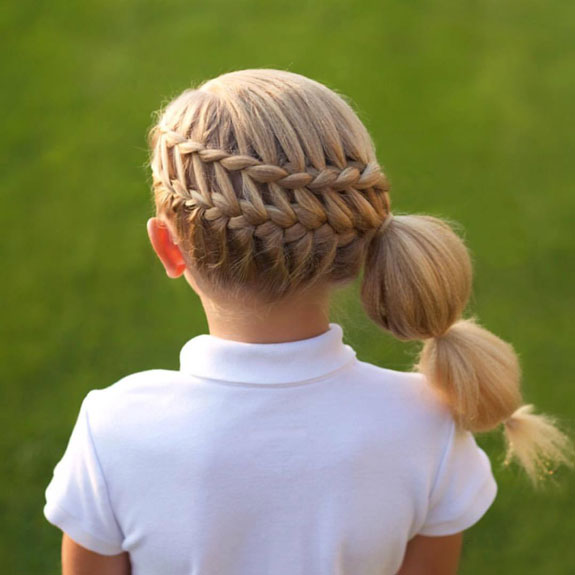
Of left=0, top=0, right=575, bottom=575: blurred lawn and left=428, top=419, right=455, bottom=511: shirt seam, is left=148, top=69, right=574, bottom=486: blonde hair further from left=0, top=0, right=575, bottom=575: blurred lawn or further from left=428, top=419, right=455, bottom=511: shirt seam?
left=0, top=0, right=575, bottom=575: blurred lawn

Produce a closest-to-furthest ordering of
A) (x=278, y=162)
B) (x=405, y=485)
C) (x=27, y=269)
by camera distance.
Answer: (x=278, y=162) < (x=405, y=485) < (x=27, y=269)

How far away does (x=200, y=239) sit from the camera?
114 centimetres

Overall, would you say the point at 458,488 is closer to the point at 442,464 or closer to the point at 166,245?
the point at 442,464

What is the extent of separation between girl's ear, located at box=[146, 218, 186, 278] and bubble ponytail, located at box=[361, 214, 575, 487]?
0.85 ft

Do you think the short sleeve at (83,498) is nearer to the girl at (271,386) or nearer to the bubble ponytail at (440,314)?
the girl at (271,386)

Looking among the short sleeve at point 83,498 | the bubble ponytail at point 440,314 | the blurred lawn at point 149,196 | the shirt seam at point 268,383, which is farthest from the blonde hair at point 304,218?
the blurred lawn at point 149,196

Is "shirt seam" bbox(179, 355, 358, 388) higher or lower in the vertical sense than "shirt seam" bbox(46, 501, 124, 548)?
higher

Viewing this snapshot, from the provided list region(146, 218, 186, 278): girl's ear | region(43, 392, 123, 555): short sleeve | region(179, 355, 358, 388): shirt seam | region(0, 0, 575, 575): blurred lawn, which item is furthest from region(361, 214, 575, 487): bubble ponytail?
region(0, 0, 575, 575): blurred lawn

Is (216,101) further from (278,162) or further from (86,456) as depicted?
(86,456)

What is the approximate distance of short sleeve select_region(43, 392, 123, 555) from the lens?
115 cm

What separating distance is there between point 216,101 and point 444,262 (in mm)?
370

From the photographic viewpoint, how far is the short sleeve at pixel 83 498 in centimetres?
115

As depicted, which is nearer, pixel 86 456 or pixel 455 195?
pixel 86 456

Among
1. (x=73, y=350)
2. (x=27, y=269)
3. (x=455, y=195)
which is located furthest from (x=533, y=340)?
(x=27, y=269)
